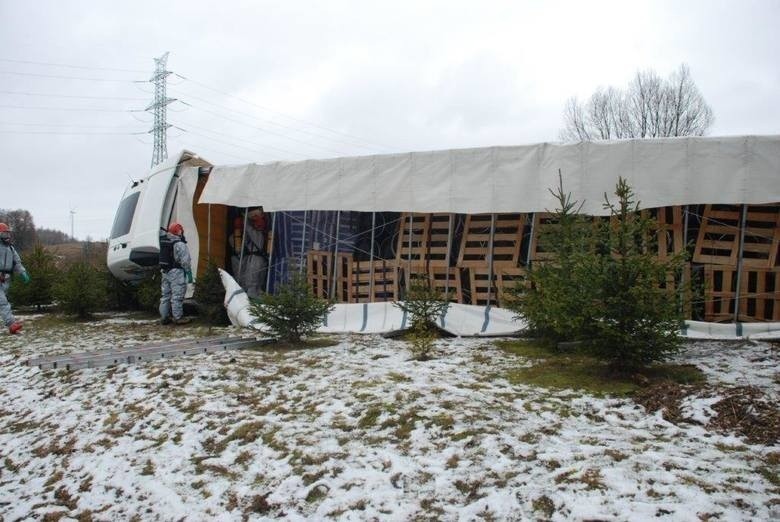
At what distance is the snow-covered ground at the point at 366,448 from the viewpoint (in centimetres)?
302

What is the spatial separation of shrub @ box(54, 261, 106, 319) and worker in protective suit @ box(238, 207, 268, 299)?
3333 millimetres

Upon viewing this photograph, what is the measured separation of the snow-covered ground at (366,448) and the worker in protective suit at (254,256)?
518cm

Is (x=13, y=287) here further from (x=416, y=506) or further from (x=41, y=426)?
(x=416, y=506)

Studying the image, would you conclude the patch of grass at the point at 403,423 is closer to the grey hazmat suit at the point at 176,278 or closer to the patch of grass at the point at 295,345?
the patch of grass at the point at 295,345

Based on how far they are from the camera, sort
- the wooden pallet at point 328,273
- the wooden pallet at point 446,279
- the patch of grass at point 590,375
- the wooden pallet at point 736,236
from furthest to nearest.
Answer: the wooden pallet at point 328,273 < the wooden pallet at point 446,279 < the wooden pallet at point 736,236 < the patch of grass at point 590,375

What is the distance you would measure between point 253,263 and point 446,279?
4.71 metres

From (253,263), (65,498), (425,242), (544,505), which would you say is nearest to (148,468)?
(65,498)

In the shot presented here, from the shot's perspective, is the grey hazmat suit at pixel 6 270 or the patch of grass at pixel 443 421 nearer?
the patch of grass at pixel 443 421

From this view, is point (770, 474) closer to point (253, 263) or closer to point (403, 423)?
point (403, 423)

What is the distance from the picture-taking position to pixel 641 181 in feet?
24.5

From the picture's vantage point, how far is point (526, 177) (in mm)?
8039

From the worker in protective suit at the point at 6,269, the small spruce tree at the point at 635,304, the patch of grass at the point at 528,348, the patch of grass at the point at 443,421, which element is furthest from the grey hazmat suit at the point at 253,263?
the small spruce tree at the point at 635,304

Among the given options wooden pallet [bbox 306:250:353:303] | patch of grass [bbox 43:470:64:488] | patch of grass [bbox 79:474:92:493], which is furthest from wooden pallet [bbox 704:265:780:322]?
patch of grass [bbox 43:470:64:488]

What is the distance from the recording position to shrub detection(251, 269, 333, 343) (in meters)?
7.19
